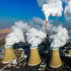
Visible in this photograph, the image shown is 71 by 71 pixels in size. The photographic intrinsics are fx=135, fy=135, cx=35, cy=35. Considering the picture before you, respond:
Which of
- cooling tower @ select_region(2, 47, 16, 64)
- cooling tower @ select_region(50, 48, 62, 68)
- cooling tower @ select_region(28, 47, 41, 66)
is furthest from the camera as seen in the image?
cooling tower @ select_region(2, 47, 16, 64)

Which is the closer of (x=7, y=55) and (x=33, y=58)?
(x=33, y=58)

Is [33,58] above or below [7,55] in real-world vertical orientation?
below

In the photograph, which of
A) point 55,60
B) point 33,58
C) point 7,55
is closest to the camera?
point 55,60

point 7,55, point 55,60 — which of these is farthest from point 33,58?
point 7,55

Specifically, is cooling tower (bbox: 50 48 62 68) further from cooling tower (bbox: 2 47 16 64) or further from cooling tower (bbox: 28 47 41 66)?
cooling tower (bbox: 2 47 16 64)

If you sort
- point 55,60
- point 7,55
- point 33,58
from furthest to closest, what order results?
point 7,55
point 33,58
point 55,60

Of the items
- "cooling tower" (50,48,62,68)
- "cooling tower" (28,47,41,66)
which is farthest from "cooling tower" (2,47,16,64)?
"cooling tower" (50,48,62,68)

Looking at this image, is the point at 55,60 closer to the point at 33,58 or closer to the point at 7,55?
the point at 33,58

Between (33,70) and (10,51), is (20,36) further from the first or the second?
(33,70)

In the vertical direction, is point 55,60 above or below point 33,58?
below

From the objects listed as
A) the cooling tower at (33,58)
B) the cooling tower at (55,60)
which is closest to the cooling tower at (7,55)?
the cooling tower at (33,58)

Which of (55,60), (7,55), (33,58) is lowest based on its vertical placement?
(55,60)

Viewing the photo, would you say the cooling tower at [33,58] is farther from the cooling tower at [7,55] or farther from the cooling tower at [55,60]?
the cooling tower at [7,55]
